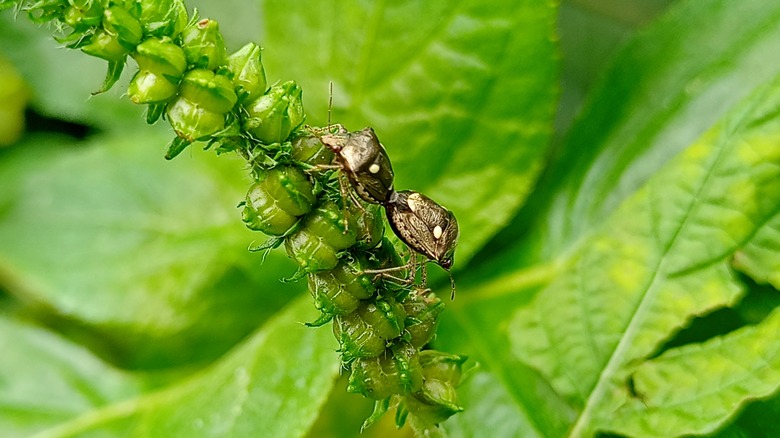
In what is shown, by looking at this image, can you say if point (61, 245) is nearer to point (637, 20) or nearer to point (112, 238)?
point (112, 238)

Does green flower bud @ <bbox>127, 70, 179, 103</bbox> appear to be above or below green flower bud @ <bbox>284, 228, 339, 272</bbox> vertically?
above

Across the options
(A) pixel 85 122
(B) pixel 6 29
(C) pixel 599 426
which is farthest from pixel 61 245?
(C) pixel 599 426

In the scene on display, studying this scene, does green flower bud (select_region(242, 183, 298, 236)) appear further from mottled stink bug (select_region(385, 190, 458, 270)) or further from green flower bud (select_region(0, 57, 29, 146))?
green flower bud (select_region(0, 57, 29, 146))

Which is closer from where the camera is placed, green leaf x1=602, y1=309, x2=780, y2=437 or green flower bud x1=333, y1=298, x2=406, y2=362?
green flower bud x1=333, y1=298, x2=406, y2=362

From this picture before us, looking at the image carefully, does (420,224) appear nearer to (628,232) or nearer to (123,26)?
(628,232)

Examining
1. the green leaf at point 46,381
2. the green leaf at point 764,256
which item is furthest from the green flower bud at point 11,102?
the green leaf at point 764,256

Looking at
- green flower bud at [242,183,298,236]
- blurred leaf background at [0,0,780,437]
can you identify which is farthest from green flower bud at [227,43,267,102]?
blurred leaf background at [0,0,780,437]
